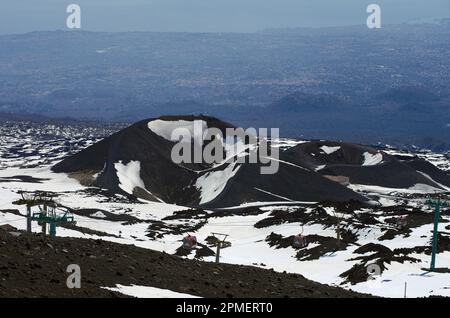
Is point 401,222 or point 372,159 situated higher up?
point 401,222

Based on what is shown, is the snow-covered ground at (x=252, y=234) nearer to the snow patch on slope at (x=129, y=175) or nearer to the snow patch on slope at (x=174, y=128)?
the snow patch on slope at (x=129, y=175)

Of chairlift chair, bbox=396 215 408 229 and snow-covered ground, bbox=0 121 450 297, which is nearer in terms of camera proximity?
snow-covered ground, bbox=0 121 450 297

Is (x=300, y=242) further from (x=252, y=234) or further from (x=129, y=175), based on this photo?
(x=129, y=175)

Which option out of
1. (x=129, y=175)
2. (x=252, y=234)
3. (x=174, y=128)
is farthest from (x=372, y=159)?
(x=252, y=234)

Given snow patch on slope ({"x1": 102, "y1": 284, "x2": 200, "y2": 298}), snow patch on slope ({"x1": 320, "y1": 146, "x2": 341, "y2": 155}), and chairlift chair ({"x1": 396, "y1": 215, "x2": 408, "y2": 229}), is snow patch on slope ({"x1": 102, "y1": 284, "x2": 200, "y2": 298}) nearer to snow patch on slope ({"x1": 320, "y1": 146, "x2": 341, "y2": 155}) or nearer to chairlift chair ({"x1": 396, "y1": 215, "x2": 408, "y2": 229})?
chairlift chair ({"x1": 396, "y1": 215, "x2": 408, "y2": 229})

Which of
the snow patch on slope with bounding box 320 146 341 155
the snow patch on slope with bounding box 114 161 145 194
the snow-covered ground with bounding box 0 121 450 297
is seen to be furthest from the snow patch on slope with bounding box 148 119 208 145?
the snow patch on slope with bounding box 320 146 341 155
